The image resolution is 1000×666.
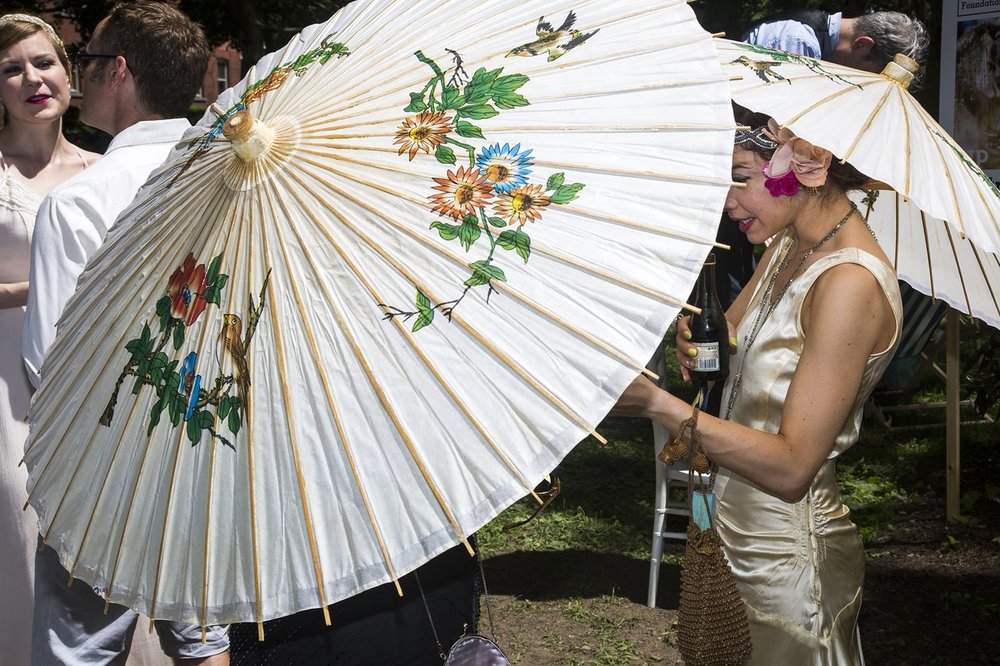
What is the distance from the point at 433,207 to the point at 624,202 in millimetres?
348

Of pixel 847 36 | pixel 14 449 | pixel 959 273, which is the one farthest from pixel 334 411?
pixel 847 36

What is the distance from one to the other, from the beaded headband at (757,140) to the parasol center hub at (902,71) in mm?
425

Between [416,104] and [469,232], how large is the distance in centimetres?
31

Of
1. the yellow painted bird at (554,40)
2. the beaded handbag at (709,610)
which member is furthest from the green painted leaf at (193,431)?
the beaded handbag at (709,610)

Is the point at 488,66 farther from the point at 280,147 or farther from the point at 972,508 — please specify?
the point at 972,508

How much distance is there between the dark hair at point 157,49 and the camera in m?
3.14

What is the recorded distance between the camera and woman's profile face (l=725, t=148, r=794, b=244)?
2275mm

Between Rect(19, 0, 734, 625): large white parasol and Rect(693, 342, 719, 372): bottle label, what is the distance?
2.70 ft

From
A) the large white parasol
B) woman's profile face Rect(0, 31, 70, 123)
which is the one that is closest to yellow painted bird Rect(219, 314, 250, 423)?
the large white parasol

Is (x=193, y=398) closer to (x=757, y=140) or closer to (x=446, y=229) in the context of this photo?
(x=446, y=229)

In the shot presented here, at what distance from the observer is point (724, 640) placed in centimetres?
217

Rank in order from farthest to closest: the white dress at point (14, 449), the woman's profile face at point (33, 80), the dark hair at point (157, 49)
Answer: the woman's profile face at point (33, 80), the white dress at point (14, 449), the dark hair at point (157, 49)

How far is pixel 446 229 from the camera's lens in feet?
5.66

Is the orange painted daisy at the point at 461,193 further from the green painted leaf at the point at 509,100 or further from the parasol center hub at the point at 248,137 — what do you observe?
the parasol center hub at the point at 248,137
